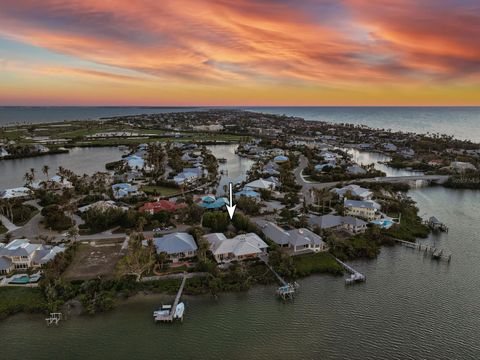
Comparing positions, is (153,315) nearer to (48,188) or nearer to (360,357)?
(360,357)

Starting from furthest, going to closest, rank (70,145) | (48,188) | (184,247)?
(70,145), (48,188), (184,247)

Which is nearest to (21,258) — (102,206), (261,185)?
(102,206)

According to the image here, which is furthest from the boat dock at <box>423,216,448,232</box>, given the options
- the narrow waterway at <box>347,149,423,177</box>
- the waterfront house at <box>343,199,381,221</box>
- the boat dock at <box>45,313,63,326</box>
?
the boat dock at <box>45,313,63,326</box>

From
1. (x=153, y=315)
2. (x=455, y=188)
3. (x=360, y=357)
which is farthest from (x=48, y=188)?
(x=455, y=188)

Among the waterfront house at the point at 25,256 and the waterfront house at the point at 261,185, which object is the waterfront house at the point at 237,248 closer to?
the waterfront house at the point at 25,256

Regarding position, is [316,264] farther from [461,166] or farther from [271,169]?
[461,166]
